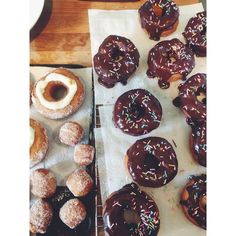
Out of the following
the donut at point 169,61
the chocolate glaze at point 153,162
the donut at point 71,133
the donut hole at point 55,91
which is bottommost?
the chocolate glaze at point 153,162

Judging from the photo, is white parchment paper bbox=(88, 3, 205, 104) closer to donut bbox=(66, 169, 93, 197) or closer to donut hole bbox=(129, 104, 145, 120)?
donut hole bbox=(129, 104, 145, 120)

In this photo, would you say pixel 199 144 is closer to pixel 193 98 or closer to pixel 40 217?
pixel 193 98

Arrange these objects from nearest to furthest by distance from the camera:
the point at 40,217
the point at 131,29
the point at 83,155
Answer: the point at 40,217
the point at 83,155
the point at 131,29

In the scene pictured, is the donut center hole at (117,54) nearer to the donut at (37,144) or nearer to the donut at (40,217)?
the donut at (37,144)

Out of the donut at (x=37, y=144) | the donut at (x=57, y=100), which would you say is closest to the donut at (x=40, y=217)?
the donut at (x=37, y=144)

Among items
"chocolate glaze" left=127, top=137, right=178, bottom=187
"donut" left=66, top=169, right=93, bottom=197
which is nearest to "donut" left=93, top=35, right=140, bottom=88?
"chocolate glaze" left=127, top=137, right=178, bottom=187

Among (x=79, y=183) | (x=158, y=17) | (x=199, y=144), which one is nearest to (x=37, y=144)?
(x=79, y=183)
